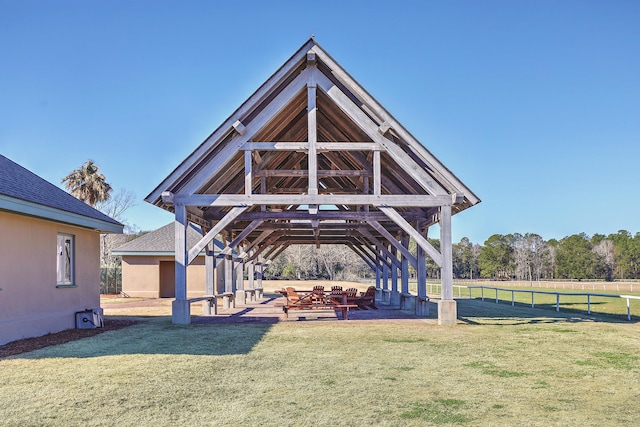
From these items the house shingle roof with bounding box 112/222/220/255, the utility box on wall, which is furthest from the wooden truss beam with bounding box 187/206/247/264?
the house shingle roof with bounding box 112/222/220/255

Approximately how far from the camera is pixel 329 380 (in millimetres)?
7121

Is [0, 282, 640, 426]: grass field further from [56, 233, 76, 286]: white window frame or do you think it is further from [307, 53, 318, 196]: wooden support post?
[307, 53, 318, 196]: wooden support post

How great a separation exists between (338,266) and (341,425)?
191 feet

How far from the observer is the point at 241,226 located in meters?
21.5

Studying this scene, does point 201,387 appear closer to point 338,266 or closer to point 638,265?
point 338,266

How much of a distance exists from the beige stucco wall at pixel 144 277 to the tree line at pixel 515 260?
91.3 feet

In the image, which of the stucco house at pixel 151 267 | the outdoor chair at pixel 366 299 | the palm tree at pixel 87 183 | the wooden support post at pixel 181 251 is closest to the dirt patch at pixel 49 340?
the wooden support post at pixel 181 251

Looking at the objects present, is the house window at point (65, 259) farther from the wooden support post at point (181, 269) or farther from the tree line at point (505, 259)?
the tree line at point (505, 259)

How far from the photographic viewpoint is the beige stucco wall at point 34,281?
36.0ft

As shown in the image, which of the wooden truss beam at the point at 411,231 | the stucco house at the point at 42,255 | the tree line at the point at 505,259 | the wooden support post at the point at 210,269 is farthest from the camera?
the tree line at the point at 505,259

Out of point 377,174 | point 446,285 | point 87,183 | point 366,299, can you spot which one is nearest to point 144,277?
point 87,183

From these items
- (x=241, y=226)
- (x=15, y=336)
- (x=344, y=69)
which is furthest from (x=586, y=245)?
(x=15, y=336)

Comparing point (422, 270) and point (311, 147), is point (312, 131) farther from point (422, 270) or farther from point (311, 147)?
point (422, 270)

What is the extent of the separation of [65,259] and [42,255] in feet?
5.40
